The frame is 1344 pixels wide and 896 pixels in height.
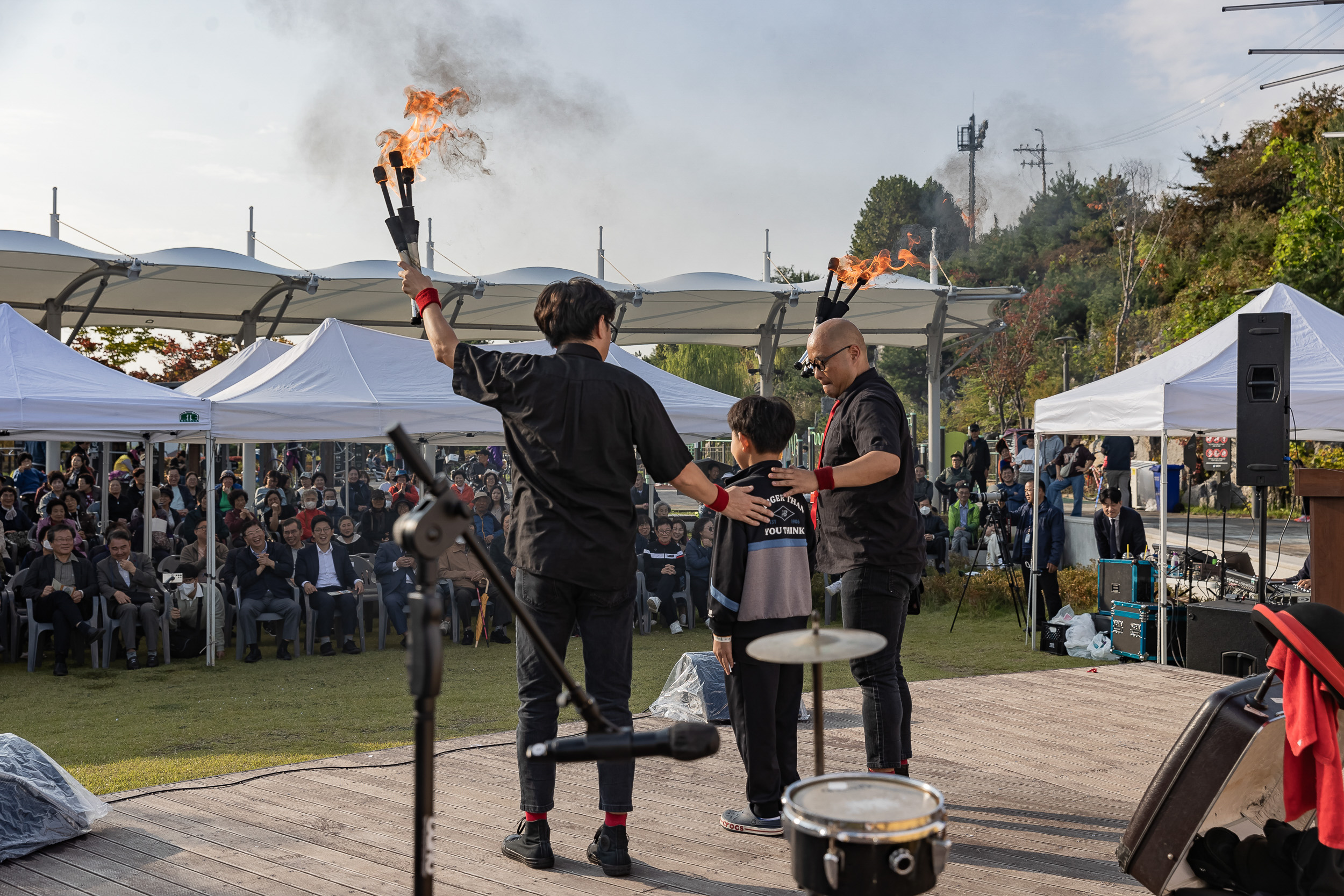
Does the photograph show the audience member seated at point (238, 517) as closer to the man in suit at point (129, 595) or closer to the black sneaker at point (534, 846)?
the man in suit at point (129, 595)

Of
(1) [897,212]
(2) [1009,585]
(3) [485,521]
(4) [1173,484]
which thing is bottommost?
(2) [1009,585]

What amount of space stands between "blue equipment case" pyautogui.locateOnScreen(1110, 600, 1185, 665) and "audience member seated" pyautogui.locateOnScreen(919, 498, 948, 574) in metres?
4.65

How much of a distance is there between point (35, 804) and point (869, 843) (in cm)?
322

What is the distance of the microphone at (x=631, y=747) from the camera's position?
208 centimetres

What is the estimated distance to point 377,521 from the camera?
43.4 feet

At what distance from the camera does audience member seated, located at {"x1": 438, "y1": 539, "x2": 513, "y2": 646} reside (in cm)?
1043

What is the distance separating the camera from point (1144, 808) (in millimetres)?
3320

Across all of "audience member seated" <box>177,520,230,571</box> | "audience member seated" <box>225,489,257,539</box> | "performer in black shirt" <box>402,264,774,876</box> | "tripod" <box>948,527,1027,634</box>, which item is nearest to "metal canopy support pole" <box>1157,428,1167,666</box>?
"tripod" <box>948,527,1027,634</box>

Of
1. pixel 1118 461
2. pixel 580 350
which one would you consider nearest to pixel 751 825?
pixel 580 350

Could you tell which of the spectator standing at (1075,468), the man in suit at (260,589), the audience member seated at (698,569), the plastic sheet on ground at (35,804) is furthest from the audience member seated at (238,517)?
the spectator standing at (1075,468)

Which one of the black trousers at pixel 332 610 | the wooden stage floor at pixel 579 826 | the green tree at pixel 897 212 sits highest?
the green tree at pixel 897 212

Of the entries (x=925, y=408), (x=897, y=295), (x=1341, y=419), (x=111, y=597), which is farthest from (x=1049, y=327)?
(x=111, y=597)

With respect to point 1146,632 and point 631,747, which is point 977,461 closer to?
point 1146,632

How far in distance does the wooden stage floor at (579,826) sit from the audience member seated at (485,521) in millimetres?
6407
